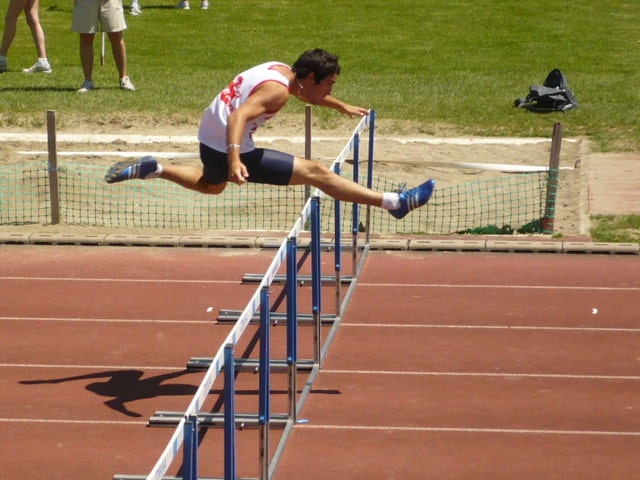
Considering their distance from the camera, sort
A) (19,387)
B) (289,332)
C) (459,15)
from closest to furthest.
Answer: (289,332) < (19,387) < (459,15)

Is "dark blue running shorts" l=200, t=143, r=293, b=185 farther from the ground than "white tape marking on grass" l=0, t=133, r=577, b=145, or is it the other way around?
"dark blue running shorts" l=200, t=143, r=293, b=185

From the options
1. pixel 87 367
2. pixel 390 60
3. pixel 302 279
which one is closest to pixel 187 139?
pixel 302 279

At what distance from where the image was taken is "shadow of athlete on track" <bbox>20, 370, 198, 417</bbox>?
8461mm

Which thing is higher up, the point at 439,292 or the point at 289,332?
the point at 289,332

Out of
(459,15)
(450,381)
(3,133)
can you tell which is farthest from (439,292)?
(459,15)

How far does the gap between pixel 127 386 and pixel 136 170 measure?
1.36 metres

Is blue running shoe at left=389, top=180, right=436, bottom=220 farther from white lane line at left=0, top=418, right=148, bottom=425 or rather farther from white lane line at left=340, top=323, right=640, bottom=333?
white lane line at left=0, top=418, right=148, bottom=425

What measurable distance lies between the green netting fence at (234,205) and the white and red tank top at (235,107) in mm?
4692

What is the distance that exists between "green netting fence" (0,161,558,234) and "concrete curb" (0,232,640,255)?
0.75 metres

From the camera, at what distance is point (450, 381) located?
8711mm

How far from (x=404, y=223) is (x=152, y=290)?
3.44m

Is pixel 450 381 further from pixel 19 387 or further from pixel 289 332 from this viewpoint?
pixel 19 387

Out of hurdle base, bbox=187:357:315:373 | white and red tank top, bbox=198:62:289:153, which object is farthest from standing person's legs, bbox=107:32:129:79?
white and red tank top, bbox=198:62:289:153

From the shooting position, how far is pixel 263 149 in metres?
8.38
